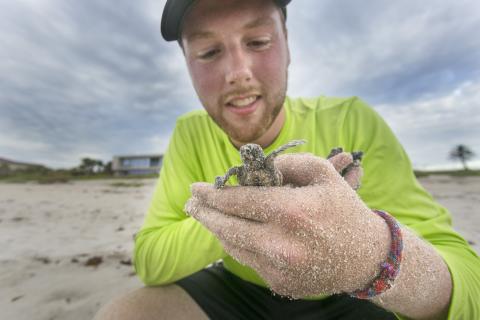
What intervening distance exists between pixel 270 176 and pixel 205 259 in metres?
0.98

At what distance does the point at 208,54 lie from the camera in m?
1.99

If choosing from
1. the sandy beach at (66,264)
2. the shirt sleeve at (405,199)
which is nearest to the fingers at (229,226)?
the shirt sleeve at (405,199)

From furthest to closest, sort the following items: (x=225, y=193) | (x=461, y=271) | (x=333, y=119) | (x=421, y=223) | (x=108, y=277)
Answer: (x=108, y=277) → (x=333, y=119) → (x=421, y=223) → (x=461, y=271) → (x=225, y=193)

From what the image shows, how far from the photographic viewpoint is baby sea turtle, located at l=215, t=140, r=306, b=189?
1.12 m

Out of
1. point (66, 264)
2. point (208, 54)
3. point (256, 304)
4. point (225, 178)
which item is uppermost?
point (208, 54)

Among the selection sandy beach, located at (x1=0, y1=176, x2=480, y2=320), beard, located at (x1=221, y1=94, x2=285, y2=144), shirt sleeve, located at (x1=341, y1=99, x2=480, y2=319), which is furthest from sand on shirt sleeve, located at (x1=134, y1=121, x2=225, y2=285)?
sandy beach, located at (x1=0, y1=176, x2=480, y2=320)

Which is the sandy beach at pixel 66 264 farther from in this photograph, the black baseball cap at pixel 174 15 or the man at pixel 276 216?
the black baseball cap at pixel 174 15

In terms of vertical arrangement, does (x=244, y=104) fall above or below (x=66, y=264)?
above

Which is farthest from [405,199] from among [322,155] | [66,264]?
[66,264]

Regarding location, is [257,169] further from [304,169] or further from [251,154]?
[304,169]

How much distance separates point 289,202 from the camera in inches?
38.6

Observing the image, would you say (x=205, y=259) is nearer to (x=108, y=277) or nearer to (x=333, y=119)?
(x=333, y=119)

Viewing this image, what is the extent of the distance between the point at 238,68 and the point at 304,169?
999 mm

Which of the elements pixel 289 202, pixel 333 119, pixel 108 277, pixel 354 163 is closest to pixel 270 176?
pixel 289 202
